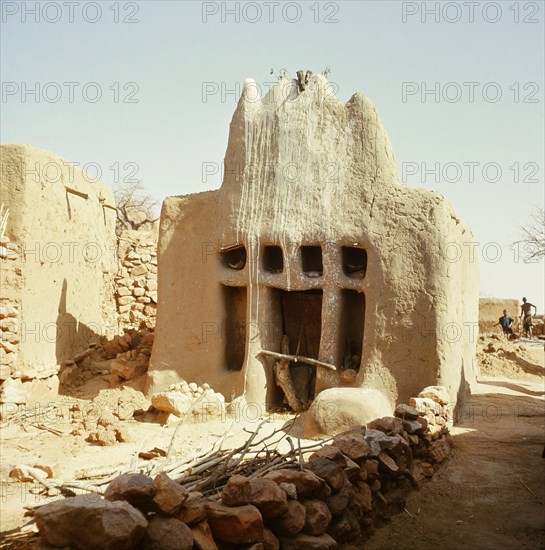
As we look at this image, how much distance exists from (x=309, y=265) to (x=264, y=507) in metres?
5.83

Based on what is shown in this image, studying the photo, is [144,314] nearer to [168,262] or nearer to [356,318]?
[168,262]

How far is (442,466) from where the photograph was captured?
6.14 metres

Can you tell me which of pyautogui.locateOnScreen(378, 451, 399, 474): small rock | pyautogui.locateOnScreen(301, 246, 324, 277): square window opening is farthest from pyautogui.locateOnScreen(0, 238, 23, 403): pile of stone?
pyautogui.locateOnScreen(378, 451, 399, 474): small rock

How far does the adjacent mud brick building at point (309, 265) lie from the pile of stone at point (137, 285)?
9.62 feet

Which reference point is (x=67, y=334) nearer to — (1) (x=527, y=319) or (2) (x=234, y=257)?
(2) (x=234, y=257)

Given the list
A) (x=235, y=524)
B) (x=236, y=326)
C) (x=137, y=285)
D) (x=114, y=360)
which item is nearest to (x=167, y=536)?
(x=235, y=524)

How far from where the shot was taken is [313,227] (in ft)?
28.3

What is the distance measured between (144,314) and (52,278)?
9.98 ft

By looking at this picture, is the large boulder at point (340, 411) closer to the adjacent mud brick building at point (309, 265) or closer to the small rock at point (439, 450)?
the adjacent mud brick building at point (309, 265)

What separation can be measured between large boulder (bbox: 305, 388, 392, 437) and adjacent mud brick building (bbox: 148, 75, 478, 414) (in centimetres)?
56

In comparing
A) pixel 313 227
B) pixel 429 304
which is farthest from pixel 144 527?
pixel 313 227

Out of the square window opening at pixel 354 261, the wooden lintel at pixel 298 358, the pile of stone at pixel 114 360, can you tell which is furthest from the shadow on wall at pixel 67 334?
the square window opening at pixel 354 261

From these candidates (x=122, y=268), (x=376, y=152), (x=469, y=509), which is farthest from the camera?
(x=122, y=268)

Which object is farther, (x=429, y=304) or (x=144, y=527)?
(x=429, y=304)
